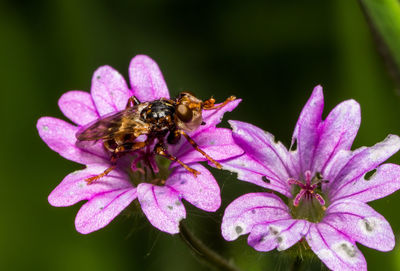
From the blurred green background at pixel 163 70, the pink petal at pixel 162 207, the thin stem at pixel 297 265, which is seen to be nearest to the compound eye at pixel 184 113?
the pink petal at pixel 162 207

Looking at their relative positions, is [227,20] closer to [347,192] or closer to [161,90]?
[161,90]

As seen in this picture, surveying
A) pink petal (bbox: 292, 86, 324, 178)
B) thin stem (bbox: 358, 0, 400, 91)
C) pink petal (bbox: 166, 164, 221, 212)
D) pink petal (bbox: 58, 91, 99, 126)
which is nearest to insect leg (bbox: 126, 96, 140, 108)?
pink petal (bbox: 58, 91, 99, 126)

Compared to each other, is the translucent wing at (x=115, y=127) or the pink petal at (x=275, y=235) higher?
the translucent wing at (x=115, y=127)

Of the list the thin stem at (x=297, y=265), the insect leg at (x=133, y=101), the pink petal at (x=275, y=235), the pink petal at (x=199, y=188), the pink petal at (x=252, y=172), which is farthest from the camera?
the insect leg at (x=133, y=101)

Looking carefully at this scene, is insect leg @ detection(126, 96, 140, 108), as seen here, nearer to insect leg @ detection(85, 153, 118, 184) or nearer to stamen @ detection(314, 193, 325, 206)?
insect leg @ detection(85, 153, 118, 184)

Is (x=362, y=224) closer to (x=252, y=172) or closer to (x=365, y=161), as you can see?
(x=365, y=161)

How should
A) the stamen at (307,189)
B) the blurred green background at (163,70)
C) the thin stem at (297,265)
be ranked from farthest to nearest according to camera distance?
the blurred green background at (163,70)
the stamen at (307,189)
the thin stem at (297,265)

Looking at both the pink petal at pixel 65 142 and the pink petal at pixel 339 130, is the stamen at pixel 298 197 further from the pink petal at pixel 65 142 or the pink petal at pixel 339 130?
the pink petal at pixel 65 142
